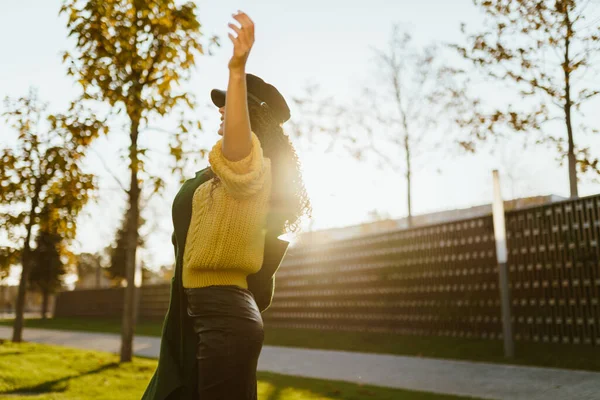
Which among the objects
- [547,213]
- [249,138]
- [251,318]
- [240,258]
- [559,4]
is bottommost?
[251,318]

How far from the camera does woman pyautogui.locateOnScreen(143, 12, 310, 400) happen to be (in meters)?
1.80

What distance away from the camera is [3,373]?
696cm

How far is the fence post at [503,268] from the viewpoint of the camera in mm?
8656

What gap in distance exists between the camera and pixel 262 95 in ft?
7.22

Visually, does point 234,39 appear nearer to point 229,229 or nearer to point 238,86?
point 238,86

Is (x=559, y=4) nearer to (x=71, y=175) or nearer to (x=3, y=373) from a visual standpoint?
(x=71, y=175)

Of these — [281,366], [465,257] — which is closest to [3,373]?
[281,366]

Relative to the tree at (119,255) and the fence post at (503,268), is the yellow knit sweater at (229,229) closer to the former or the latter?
the fence post at (503,268)

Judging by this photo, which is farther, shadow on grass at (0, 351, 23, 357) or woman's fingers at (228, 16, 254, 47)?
shadow on grass at (0, 351, 23, 357)

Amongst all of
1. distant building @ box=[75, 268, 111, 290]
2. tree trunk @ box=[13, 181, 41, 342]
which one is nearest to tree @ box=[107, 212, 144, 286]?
distant building @ box=[75, 268, 111, 290]

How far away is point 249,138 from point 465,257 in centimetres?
966

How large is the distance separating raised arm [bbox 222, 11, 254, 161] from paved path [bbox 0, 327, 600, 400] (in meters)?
5.34

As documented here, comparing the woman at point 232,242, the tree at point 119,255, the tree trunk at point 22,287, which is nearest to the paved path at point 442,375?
the woman at point 232,242

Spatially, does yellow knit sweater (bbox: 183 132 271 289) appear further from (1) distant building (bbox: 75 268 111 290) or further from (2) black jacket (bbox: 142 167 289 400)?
(1) distant building (bbox: 75 268 111 290)
